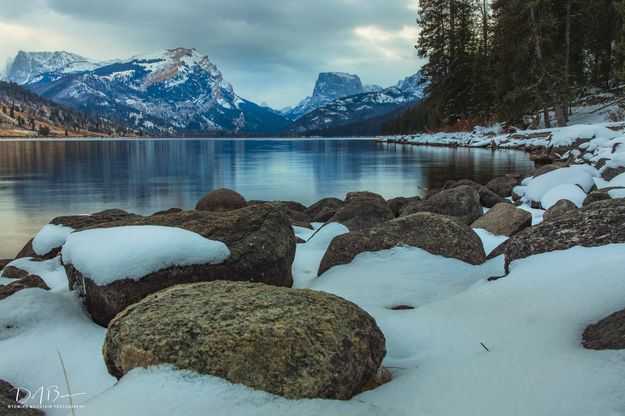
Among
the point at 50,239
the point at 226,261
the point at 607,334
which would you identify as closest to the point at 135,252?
the point at 226,261

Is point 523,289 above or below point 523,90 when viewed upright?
below

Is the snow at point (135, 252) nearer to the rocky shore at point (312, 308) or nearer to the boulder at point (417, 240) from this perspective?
the rocky shore at point (312, 308)

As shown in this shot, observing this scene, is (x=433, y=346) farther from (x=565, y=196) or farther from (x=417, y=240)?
(x=565, y=196)

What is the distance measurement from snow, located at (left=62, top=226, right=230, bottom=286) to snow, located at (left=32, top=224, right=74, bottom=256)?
343 cm

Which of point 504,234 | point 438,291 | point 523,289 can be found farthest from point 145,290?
point 504,234

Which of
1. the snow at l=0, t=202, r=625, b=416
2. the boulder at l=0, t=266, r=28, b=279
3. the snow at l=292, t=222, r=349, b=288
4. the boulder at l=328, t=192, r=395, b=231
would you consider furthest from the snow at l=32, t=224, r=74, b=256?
the boulder at l=328, t=192, r=395, b=231

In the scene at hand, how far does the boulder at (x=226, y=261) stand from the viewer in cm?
437

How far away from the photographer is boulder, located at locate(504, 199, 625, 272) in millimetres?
4219

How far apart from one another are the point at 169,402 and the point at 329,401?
3.03 feet

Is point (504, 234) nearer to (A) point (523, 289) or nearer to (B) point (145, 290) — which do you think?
(A) point (523, 289)

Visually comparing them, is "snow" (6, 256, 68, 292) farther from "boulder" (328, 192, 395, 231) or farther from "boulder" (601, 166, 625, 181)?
"boulder" (601, 166, 625, 181)

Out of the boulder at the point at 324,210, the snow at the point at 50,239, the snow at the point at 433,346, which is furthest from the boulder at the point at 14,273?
the boulder at the point at 324,210

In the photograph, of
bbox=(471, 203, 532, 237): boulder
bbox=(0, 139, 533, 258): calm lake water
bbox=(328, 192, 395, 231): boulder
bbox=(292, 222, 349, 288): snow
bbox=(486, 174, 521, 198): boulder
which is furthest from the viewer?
bbox=(0, 139, 533, 258): calm lake water

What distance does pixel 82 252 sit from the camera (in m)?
4.71
